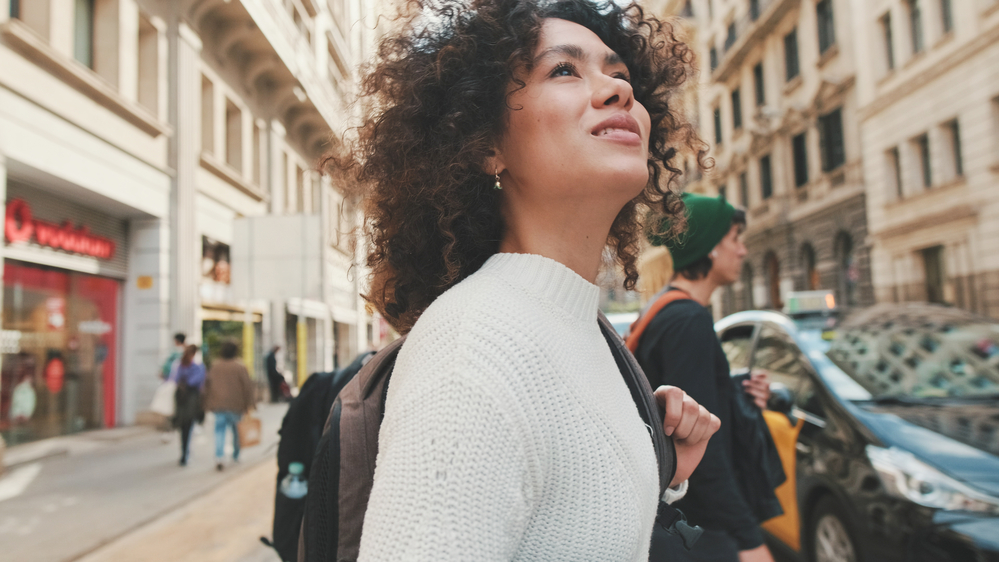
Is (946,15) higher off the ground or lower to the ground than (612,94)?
higher

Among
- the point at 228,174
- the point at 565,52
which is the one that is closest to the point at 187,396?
the point at 228,174

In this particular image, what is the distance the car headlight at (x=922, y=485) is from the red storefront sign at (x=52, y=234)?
398 inches

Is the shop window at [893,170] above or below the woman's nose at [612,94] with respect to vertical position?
above

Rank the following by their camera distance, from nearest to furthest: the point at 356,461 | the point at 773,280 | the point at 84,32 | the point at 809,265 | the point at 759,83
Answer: the point at 356,461 < the point at 84,32 < the point at 809,265 < the point at 773,280 < the point at 759,83

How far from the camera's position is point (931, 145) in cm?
1562

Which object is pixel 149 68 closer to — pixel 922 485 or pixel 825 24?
pixel 922 485

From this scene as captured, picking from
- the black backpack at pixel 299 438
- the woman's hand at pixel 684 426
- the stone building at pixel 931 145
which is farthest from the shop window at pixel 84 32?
the stone building at pixel 931 145

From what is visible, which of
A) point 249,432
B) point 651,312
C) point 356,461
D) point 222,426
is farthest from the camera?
point 222,426

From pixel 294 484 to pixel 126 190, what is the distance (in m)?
10.4

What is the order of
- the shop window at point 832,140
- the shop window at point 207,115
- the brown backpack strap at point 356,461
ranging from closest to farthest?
1. the brown backpack strap at point 356,461
2. the shop window at point 207,115
3. the shop window at point 832,140

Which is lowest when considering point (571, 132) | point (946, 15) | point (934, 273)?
point (571, 132)

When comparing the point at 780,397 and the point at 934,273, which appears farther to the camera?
the point at 934,273

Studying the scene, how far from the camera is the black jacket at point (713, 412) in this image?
6.26 ft

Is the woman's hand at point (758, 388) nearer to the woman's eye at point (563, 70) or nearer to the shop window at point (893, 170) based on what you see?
the woman's eye at point (563, 70)
